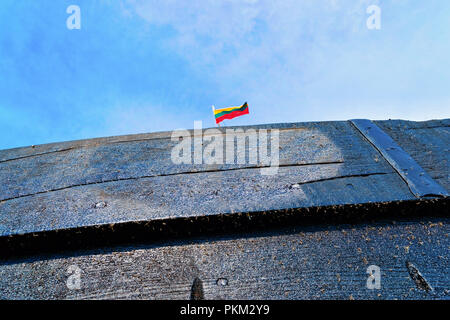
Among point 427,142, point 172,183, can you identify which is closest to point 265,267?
Answer: point 172,183

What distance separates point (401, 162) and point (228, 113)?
4669 millimetres

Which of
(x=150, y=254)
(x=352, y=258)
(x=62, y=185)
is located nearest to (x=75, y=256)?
(x=150, y=254)

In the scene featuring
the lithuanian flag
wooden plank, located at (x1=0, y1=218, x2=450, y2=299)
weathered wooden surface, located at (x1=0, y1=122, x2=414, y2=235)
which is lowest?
wooden plank, located at (x1=0, y1=218, x2=450, y2=299)

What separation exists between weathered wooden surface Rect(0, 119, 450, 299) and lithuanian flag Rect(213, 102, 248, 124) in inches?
168

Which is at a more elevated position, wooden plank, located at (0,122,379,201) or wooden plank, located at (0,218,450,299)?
wooden plank, located at (0,122,379,201)

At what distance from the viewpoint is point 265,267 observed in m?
1.30

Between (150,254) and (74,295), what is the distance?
0.36 m

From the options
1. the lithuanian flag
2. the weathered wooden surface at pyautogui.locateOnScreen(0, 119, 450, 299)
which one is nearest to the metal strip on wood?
the weathered wooden surface at pyautogui.locateOnScreen(0, 119, 450, 299)

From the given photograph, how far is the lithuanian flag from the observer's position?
20.1 feet

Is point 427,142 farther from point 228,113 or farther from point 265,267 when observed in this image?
point 228,113

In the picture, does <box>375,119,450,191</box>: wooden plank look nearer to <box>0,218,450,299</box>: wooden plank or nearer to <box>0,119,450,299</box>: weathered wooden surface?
<box>0,119,450,299</box>: weathered wooden surface

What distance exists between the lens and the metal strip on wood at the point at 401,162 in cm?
157

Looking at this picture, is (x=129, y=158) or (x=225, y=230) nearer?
(x=225, y=230)
